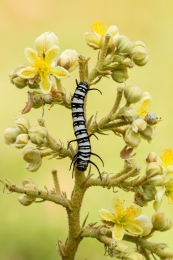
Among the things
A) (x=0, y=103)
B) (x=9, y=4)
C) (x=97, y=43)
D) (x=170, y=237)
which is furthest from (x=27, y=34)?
(x=97, y=43)

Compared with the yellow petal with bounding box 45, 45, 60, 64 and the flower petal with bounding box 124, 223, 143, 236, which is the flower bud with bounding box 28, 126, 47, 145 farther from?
the flower petal with bounding box 124, 223, 143, 236

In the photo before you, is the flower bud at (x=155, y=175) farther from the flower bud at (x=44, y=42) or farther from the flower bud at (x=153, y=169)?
the flower bud at (x=44, y=42)

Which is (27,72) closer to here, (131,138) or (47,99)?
(47,99)

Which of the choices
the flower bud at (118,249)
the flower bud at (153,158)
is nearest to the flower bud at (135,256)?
the flower bud at (118,249)

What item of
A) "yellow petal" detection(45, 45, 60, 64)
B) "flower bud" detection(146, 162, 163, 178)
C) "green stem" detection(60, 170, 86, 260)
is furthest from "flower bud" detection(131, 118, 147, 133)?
"yellow petal" detection(45, 45, 60, 64)

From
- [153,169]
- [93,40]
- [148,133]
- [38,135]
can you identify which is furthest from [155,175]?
[93,40]

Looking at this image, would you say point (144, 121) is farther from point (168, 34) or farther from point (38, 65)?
point (168, 34)
